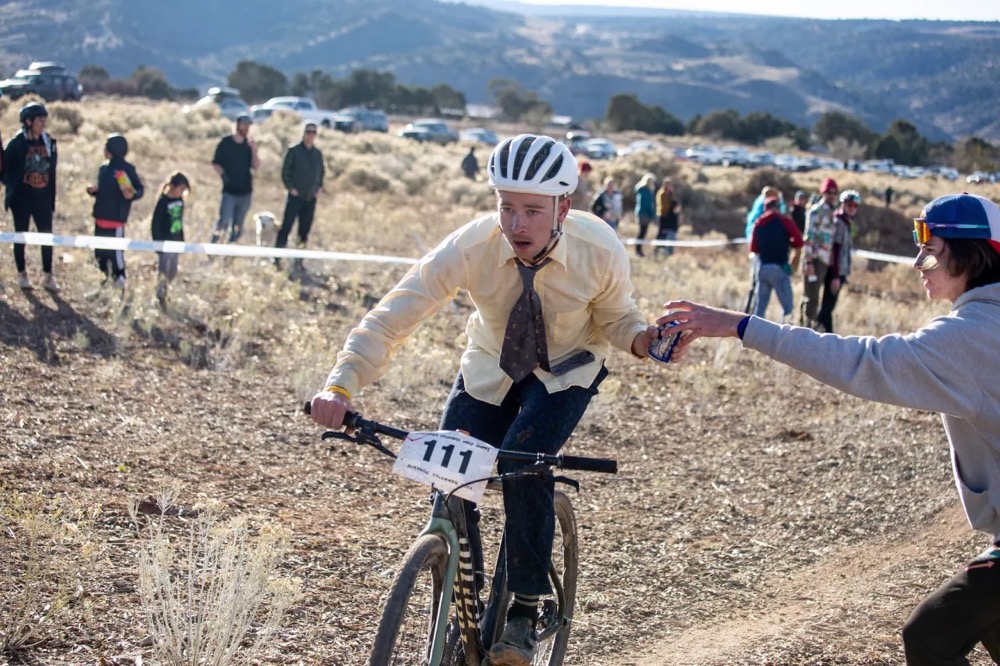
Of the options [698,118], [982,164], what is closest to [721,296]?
[982,164]

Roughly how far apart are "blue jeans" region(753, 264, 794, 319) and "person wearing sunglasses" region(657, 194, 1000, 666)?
403 inches

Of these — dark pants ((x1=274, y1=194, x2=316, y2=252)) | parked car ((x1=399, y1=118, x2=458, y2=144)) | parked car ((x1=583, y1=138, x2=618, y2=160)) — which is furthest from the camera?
parked car ((x1=583, y1=138, x2=618, y2=160))

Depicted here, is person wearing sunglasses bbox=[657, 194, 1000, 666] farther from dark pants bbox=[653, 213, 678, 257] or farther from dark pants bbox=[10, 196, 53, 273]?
dark pants bbox=[653, 213, 678, 257]

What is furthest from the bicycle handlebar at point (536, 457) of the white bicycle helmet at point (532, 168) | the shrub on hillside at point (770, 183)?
the shrub on hillside at point (770, 183)

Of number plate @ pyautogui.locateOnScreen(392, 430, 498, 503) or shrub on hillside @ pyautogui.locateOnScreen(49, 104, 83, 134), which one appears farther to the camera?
shrub on hillside @ pyautogui.locateOnScreen(49, 104, 83, 134)

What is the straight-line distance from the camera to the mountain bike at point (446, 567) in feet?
11.0

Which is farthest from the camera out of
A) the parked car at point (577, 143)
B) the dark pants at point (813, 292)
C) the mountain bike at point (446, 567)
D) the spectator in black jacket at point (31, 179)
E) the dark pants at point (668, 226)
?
the parked car at point (577, 143)

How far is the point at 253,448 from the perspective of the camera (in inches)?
282

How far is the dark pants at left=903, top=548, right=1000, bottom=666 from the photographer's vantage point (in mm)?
3209

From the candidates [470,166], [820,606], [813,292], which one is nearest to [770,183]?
[470,166]

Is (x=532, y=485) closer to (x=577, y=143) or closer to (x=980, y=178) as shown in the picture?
(x=577, y=143)

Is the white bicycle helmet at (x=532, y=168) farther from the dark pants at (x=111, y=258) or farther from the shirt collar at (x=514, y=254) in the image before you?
the dark pants at (x=111, y=258)

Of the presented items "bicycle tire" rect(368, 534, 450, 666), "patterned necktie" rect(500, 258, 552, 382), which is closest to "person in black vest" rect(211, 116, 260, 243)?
"patterned necktie" rect(500, 258, 552, 382)

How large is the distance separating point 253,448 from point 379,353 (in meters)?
3.44
